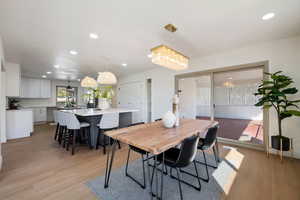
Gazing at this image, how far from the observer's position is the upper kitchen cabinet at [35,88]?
20.6 feet

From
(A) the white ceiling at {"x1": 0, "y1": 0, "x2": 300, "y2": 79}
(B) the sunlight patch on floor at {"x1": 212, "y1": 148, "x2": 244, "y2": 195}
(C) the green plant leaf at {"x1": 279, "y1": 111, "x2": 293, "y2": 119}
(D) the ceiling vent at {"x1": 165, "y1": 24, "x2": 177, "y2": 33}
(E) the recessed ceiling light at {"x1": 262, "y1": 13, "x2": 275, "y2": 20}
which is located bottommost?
(B) the sunlight patch on floor at {"x1": 212, "y1": 148, "x2": 244, "y2": 195}

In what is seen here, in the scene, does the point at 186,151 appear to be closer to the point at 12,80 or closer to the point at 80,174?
the point at 80,174

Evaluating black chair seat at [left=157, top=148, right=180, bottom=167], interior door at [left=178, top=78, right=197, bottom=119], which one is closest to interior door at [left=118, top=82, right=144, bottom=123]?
interior door at [left=178, top=78, right=197, bottom=119]

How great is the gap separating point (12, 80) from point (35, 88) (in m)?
2.86

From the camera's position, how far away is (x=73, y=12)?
6.18 feet

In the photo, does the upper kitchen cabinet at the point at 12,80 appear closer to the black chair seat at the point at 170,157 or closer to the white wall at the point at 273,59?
the black chair seat at the point at 170,157

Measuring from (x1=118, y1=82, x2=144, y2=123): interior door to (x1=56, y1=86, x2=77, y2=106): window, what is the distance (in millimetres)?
2945

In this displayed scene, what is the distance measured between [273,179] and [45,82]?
30.3 feet

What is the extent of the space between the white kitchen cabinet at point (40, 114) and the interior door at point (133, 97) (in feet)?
12.9

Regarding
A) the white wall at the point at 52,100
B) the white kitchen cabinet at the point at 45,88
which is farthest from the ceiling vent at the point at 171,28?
the white wall at the point at 52,100

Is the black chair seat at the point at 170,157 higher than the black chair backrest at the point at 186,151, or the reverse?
the black chair backrest at the point at 186,151

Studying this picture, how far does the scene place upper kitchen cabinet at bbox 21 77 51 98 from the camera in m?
6.28

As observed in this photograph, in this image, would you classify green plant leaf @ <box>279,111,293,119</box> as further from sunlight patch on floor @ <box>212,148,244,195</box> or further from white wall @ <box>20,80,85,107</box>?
white wall @ <box>20,80,85,107</box>

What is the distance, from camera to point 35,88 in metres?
6.55
